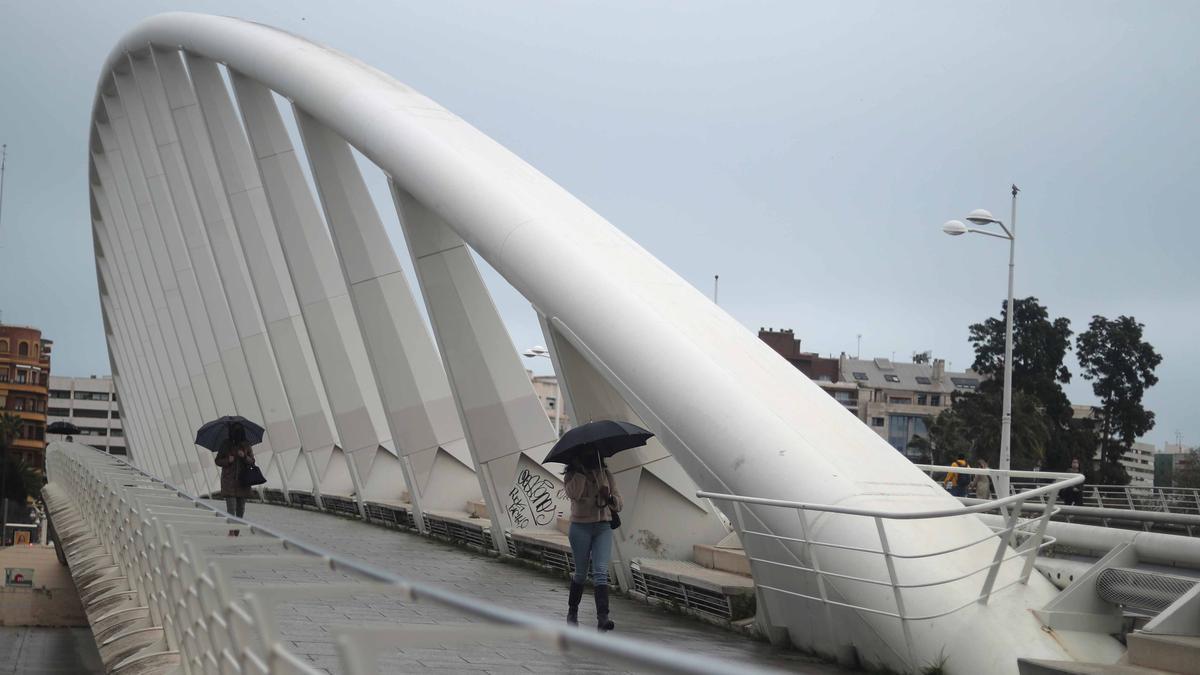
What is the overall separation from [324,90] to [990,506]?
11.6m

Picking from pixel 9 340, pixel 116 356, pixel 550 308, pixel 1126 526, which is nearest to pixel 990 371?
pixel 116 356

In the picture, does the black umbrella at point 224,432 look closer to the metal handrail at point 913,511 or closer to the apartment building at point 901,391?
the metal handrail at point 913,511

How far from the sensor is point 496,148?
14.5 meters

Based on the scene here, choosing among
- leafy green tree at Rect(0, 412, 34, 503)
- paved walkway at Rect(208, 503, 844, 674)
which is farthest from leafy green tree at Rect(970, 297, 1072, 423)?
leafy green tree at Rect(0, 412, 34, 503)

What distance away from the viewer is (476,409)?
14.6 meters

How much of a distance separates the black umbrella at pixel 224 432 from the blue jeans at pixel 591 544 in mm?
7205

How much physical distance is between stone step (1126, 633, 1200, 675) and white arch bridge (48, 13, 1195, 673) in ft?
2.09

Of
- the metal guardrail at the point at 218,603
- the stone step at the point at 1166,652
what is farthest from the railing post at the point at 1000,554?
the metal guardrail at the point at 218,603

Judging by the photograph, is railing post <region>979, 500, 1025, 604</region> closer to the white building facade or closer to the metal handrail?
the metal handrail

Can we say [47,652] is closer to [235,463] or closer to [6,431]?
[235,463]

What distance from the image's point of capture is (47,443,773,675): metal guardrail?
2.38 m

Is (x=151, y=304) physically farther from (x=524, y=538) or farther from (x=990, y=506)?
(x=990, y=506)

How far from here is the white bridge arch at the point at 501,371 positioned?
26.8 feet

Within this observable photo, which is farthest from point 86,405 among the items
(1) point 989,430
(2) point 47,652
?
(2) point 47,652
